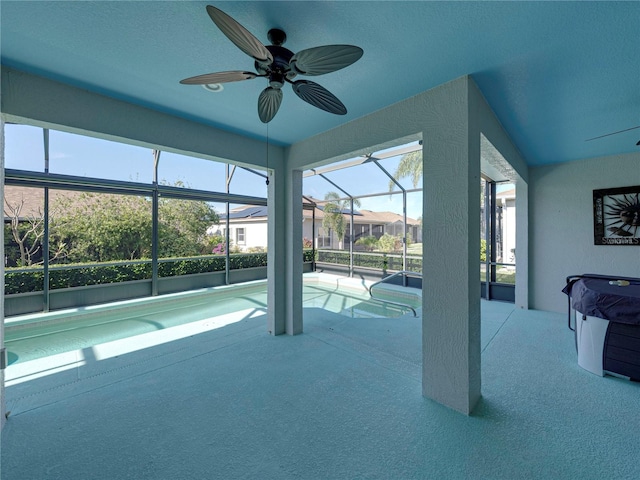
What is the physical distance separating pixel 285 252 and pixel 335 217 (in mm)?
6266

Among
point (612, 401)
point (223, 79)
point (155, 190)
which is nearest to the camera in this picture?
point (223, 79)

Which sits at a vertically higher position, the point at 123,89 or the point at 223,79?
the point at 123,89

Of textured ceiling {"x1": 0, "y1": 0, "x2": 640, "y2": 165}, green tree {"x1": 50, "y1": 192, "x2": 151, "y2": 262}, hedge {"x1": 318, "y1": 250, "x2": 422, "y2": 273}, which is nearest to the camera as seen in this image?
textured ceiling {"x1": 0, "y1": 0, "x2": 640, "y2": 165}

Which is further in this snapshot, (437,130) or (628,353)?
(628,353)

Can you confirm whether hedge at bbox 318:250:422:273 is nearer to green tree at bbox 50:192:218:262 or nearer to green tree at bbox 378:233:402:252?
green tree at bbox 378:233:402:252

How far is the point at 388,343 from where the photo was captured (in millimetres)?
3498

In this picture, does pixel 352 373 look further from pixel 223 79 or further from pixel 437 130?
pixel 223 79

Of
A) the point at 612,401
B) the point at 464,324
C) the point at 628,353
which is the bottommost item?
the point at 612,401

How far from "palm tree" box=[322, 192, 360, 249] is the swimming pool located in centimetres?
258

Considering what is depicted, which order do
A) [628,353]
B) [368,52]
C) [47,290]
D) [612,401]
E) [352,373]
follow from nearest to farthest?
[368,52]
[612,401]
[628,353]
[352,373]
[47,290]

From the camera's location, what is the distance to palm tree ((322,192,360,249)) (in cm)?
951

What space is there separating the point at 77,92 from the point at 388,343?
4.07 meters

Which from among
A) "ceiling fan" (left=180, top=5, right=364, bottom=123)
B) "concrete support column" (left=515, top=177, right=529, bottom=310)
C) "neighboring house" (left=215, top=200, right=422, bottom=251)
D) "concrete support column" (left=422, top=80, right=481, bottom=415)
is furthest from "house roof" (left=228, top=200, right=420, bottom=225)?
"ceiling fan" (left=180, top=5, right=364, bottom=123)

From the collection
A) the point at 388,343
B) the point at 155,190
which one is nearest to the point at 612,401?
the point at 388,343
